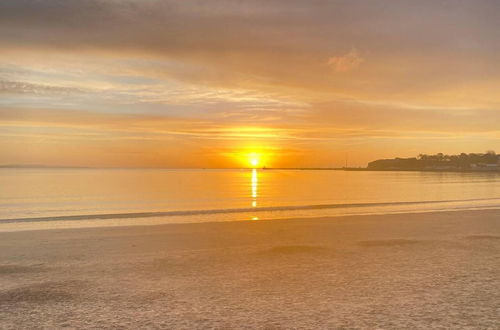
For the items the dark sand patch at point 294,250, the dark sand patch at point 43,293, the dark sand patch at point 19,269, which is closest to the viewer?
the dark sand patch at point 43,293

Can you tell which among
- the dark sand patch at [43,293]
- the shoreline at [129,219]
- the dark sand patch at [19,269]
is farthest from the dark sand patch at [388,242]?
the dark sand patch at [19,269]

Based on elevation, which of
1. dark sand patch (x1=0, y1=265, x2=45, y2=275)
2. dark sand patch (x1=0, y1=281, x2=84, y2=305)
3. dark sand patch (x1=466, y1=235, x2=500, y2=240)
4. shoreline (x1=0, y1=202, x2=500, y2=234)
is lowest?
shoreline (x1=0, y1=202, x2=500, y2=234)

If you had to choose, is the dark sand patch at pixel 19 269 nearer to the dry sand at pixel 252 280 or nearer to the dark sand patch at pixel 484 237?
the dry sand at pixel 252 280

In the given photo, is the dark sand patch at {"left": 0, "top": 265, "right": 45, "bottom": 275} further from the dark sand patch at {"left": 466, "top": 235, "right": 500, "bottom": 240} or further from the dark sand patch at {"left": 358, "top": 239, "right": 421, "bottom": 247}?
the dark sand patch at {"left": 466, "top": 235, "right": 500, "bottom": 240}

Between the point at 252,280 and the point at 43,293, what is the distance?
15.0ft

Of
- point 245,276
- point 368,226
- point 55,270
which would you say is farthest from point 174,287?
point 368,226

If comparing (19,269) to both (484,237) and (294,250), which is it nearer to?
(294,250)

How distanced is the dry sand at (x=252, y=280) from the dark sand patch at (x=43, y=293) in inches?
0.9

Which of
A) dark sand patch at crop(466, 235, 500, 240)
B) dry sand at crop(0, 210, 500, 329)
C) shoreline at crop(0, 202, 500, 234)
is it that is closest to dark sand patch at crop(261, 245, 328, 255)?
dry sand at crop(0, 210, 500, 329)

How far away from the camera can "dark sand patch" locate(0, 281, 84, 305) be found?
969 cm

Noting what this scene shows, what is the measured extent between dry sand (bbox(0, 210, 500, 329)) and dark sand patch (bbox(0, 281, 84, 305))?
2 cm

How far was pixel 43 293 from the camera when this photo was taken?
10.3 metres

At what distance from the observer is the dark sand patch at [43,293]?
31.8 feet

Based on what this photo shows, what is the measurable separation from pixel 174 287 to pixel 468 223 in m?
18.6
